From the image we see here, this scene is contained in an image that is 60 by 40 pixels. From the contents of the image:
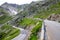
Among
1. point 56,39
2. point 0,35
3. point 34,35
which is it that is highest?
point 0,35

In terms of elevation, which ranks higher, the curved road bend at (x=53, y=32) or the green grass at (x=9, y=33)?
the green grass at (x=9, y=33)

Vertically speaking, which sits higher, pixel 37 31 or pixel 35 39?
pixel 37 31

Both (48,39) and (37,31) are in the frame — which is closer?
(48,39)

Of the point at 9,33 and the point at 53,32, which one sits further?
the point at 9,33

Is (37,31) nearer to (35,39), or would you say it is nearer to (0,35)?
(35,39)

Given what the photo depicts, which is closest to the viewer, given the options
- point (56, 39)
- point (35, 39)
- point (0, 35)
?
point (56, 39)

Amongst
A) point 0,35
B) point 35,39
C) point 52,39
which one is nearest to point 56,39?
point 52,39

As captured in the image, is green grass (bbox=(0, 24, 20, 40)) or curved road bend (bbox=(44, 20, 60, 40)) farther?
green grass (bbox=(0, 24, 20, 40))

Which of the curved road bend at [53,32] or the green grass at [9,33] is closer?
the curved road bend at [53,32]

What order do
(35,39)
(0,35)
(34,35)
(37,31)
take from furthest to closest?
(0,35) < (37,31) < (34,35) < (35,39)

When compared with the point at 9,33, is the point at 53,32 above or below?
below

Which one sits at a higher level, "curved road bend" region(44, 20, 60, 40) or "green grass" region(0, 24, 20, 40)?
"green grass" region(0, 24, 20, 40)
